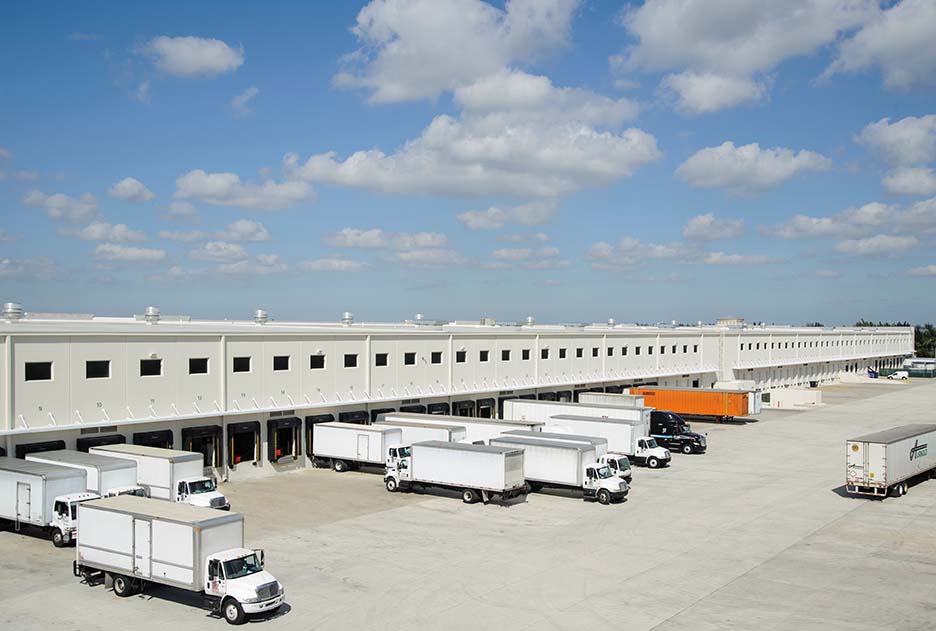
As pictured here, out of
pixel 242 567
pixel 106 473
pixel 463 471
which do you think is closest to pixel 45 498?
pixel 106 473

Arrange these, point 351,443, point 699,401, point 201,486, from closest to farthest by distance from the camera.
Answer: point 201,486 < point 351,443 < point 699,401

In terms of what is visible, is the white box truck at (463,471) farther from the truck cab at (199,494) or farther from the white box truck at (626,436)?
the white box truck at (626,436)

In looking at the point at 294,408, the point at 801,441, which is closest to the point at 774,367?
the point at 801,441

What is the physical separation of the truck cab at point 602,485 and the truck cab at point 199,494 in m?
15.0

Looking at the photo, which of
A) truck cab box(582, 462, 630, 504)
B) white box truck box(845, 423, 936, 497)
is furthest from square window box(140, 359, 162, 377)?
white box truck box(845, 423, 936, 497)

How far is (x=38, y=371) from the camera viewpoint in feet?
111

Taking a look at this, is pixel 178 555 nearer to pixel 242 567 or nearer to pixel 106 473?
pixel 242 567

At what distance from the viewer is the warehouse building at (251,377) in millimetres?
34312

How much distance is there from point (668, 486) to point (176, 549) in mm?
24833

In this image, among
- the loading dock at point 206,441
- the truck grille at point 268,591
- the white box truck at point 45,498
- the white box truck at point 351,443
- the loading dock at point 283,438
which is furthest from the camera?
the loading dock at point 283,438

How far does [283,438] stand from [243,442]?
8.80ft

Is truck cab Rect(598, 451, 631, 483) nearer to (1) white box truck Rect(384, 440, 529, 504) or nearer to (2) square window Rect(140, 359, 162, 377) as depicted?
(1) white box truck Rect(384, 440, 529, 504)

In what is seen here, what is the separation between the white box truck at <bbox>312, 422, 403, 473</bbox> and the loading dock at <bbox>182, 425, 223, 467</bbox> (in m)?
5.26

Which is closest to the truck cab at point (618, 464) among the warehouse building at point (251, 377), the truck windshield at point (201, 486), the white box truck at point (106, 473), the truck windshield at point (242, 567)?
the warehouse building at point (251, 377)
